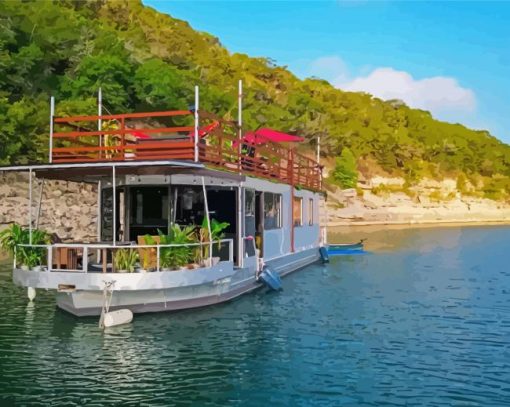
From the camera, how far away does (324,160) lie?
316ft

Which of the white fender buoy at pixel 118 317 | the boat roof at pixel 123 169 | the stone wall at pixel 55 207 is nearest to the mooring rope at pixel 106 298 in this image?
the white fender buoy at pixel 118 317

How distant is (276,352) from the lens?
45.2ft

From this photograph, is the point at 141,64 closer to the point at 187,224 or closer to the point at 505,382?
the point at 187,224

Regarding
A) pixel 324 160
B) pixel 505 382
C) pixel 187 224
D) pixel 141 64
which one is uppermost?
pixel 141 64

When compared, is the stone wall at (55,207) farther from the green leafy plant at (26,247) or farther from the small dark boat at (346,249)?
the green leafy plant at (26,247)

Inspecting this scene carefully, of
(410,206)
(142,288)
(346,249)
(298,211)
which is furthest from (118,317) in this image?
(410,206)

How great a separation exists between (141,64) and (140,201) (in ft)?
146

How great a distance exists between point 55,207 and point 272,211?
19920 mm

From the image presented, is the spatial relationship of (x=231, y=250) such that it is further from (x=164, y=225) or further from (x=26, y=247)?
(x=26, y=247)

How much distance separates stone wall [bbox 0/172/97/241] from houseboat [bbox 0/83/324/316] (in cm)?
1576

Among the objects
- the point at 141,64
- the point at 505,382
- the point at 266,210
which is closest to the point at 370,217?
the point at 141,64

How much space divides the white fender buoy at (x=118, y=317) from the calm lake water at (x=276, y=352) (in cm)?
23

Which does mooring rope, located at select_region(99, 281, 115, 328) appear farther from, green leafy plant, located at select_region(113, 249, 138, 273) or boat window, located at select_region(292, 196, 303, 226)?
boat window, located at select_region(292, 196, 303, 226)


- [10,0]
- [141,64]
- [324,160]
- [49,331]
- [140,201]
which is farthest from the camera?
[324,160]
